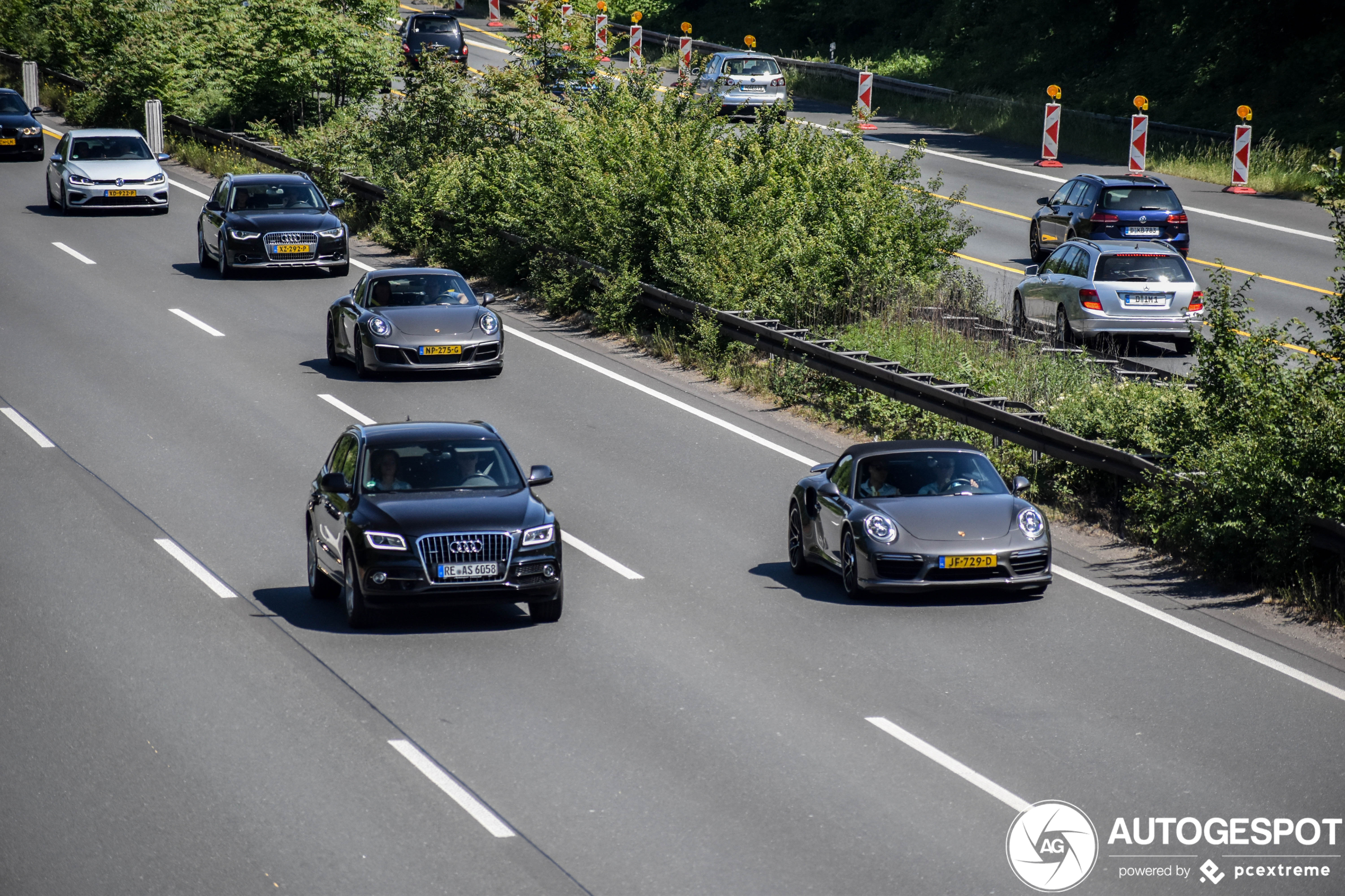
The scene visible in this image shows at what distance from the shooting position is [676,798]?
9172mm

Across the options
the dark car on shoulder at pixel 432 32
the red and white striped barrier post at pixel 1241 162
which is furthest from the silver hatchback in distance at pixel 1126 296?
the dark car on shoulder at pixel 432 32

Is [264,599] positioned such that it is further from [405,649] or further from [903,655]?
[903,655]

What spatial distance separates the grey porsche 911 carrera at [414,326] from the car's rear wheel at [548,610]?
9820mm

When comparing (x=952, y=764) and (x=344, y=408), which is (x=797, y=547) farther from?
(x=344, y=408)

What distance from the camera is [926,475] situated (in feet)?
46.5

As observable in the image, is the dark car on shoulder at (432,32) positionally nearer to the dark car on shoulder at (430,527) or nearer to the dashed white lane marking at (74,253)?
the dashed white lane marking at (74,253)

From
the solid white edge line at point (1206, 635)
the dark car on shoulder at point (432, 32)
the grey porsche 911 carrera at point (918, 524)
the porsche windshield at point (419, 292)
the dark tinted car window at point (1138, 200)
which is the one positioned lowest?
the solid white edge line at point (1206, 635)

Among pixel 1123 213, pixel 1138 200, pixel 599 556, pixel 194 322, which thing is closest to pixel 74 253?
pixel 194 322

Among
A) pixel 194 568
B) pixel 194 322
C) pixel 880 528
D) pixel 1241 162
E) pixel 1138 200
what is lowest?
pixel 194 568

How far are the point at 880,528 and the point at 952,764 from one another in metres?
3.71

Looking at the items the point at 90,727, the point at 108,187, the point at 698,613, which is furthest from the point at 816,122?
the point at 90,727

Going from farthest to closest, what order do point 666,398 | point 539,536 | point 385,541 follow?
point 666,398 < point 539,536 < point 385,541

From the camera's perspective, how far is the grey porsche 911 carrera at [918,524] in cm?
1310

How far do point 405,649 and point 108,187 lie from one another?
25.6 m
